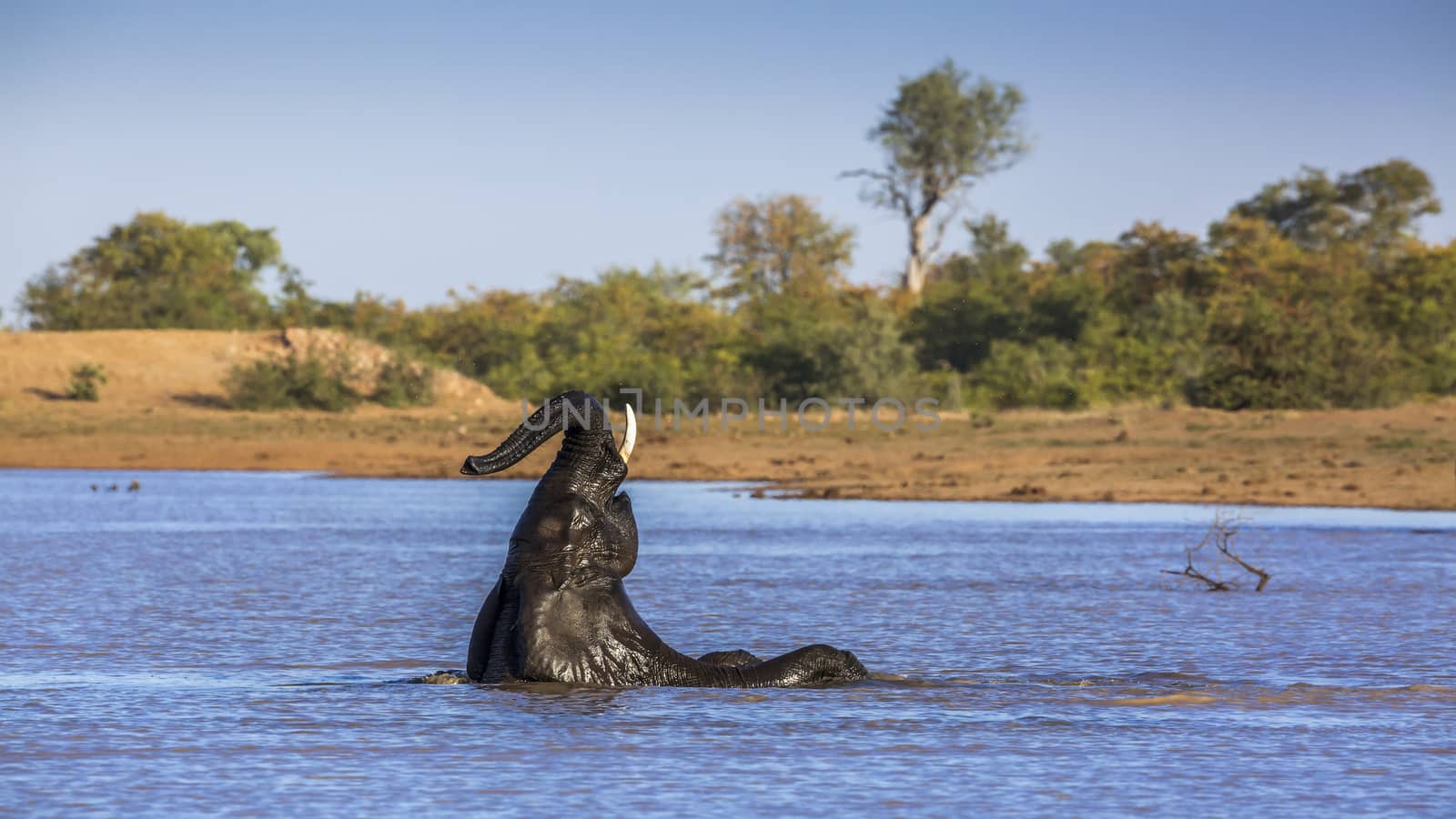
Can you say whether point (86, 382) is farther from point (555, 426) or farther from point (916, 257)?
point (555, 426)

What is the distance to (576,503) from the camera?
8.68 m

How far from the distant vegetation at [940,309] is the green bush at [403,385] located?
4.11 feet

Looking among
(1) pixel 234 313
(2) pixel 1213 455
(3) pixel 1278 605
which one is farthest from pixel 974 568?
(1) pixel 234 313

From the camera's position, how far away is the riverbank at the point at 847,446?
93.0 feet

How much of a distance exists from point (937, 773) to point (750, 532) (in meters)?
14.6

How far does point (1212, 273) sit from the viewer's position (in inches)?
2292

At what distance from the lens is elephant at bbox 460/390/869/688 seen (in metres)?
8.64

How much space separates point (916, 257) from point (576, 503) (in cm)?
6021

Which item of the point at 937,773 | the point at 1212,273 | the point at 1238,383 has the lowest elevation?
the point at 937,773

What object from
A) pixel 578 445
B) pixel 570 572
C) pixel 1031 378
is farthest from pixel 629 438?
pixel 1031 378

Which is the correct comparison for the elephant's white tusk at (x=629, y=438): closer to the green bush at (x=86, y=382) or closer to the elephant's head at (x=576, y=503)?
the elephant's head at (x=576, y=503)

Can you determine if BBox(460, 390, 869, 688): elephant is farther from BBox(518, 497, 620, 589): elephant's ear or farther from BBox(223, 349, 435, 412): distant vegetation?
BBox(223, 349, 435, 412): distant vegetation

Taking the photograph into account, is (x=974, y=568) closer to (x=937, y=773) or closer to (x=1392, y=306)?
(x=937, y=773)

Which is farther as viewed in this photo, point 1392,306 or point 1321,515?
point 1392,306
